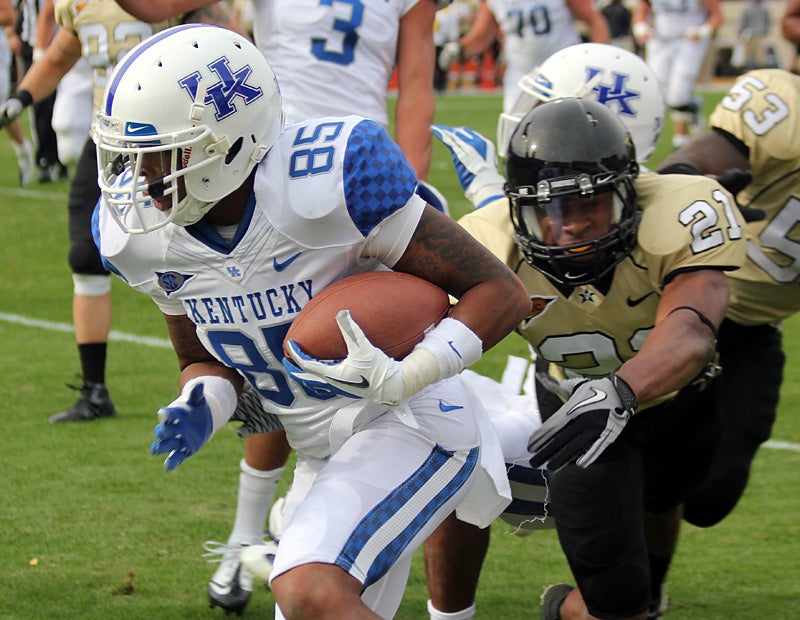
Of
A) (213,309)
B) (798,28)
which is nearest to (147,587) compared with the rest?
(213,309)

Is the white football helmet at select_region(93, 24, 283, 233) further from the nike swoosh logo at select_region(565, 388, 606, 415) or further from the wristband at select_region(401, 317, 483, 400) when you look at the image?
the nike swoosh logo at select_region(565, 388, 606, 415)

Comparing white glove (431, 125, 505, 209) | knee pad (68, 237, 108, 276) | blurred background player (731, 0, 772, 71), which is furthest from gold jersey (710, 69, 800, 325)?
blurred background player (731, 0, 772, 71)

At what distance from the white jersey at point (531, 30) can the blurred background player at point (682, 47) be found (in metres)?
3.62

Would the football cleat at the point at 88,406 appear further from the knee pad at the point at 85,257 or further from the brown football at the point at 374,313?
the brown football at the point at 374,313

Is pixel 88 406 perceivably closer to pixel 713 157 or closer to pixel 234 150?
pixel 713 157

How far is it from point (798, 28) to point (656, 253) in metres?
5.35

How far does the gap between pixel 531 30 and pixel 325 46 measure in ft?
16.8

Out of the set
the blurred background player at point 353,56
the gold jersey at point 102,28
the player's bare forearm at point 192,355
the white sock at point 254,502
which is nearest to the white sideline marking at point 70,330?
the gold jersey at point 102,28

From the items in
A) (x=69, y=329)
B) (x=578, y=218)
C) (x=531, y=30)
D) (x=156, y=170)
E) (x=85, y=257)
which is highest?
(x=156, y=170)

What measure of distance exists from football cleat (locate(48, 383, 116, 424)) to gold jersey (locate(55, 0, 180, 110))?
1.21 meters

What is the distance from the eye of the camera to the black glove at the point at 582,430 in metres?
2.79

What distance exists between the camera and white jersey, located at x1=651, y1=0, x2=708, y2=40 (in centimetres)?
1321

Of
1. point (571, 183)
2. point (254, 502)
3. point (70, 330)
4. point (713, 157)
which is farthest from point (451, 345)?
point (70, 330)

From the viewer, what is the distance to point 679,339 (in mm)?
2967
